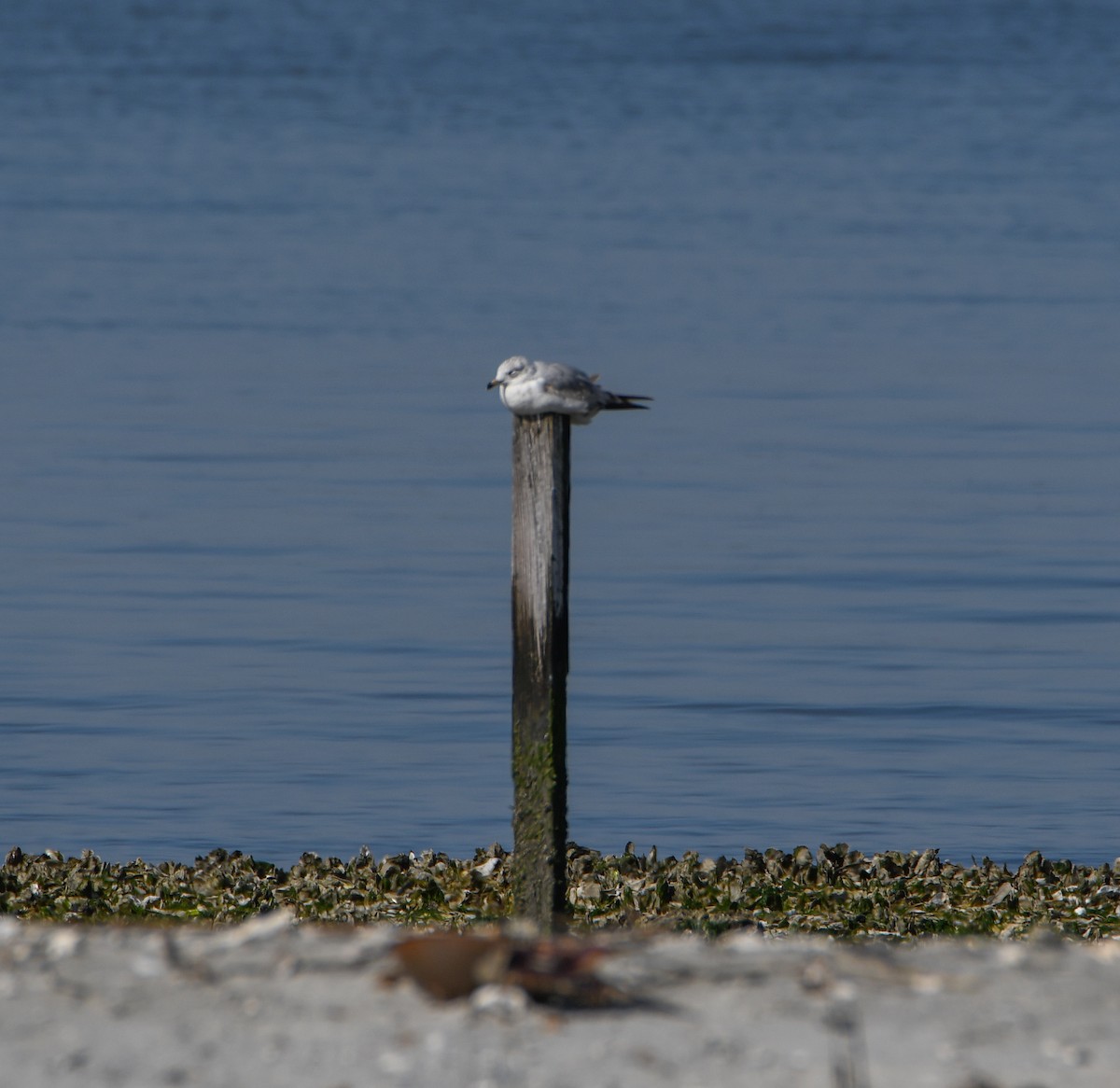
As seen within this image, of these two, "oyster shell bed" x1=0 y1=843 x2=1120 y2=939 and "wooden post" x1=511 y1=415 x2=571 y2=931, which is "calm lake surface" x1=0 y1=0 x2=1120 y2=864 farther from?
"wooden post" x1=511 y1=415 x2=571 y2=931

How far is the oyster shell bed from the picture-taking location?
11180mm

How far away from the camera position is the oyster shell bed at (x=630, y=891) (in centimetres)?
1118

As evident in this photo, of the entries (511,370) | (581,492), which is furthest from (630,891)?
(581,492)

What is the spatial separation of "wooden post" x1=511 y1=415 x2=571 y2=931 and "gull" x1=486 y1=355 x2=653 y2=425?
0.22ft

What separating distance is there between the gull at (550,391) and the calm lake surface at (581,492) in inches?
173

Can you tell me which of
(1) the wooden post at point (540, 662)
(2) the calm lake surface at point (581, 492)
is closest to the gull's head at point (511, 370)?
(1) the wooden post at point (540, 662)

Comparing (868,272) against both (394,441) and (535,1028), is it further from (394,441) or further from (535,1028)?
(535,1028)

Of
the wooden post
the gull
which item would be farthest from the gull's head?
the wooden post

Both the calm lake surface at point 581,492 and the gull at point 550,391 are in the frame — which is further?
the calm lake surface at point 581,492

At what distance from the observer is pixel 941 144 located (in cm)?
5691

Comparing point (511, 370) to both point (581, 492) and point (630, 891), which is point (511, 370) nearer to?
point (630, 891)

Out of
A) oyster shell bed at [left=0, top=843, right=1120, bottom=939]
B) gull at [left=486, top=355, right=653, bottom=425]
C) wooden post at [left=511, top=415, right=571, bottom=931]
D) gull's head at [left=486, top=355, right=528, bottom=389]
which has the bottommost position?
oyster shell bed at [left=0, top=843, right=1120, bottom=939]

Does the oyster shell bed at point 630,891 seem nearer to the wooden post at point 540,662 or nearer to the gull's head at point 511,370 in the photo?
the wooden post at point 540,662

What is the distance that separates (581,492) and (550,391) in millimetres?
15088
